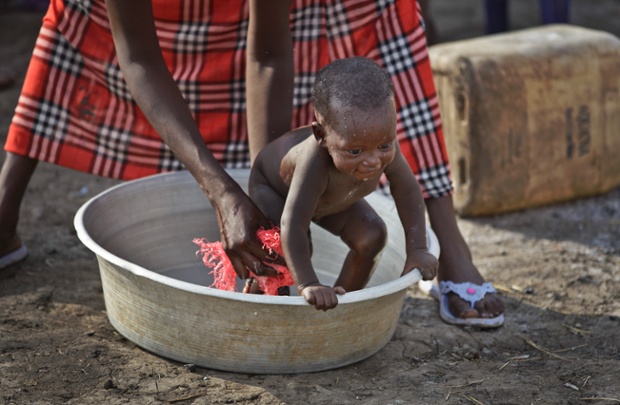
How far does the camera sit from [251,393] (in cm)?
209

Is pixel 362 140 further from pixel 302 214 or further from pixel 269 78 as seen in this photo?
pixel 269 78

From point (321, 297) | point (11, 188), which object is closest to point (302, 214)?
point (321, 297)

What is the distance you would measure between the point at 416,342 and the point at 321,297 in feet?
1.88

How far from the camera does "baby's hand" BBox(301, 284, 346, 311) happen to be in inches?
77.1

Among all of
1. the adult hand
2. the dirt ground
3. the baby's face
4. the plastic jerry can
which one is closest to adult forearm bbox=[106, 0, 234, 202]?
the adult hand

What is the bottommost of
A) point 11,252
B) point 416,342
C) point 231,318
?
point 416,342

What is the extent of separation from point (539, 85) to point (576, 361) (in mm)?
1305

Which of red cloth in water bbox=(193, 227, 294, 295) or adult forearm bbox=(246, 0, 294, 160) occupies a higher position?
adult forearm bbox=(246, 0, 294, 160)

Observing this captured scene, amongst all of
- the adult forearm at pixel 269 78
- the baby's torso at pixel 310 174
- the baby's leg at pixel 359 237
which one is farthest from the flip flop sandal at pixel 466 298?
the adult forearm at pixel 269 78

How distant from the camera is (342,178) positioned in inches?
83.5

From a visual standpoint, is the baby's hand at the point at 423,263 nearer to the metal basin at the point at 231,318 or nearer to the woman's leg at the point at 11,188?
the metal basin at the point at 231,318

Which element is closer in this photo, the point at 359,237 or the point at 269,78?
the point at 359,237

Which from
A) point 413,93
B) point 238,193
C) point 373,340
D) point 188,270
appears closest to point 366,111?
point 238,193

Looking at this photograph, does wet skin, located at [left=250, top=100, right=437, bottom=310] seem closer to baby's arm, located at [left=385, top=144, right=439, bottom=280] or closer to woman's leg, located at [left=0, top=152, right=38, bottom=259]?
baby's arm, located at [left=385, top=144, right=439, bottom=280]
